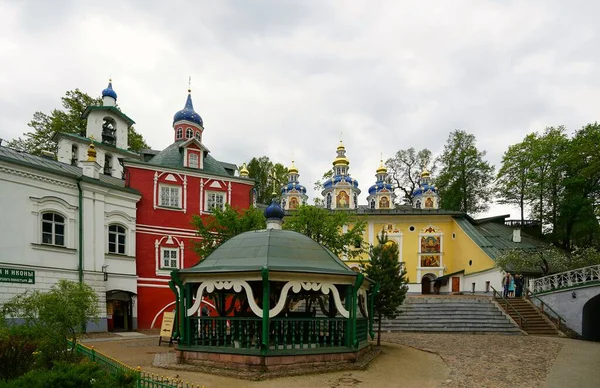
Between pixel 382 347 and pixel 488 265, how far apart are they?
20.1 meters

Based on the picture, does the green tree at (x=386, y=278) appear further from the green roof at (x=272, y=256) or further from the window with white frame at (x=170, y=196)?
the window with white frame at (x=170, y=196)

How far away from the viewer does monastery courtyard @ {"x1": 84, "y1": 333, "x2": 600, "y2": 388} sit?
959 centimetres

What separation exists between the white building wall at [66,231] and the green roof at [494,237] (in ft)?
83.1

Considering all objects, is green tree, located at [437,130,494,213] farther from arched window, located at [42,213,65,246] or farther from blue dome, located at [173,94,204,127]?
arched window, located at [42,213,65,246]

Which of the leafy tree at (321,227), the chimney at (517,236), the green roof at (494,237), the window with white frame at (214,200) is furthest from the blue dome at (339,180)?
the leafy tree at (321,227)

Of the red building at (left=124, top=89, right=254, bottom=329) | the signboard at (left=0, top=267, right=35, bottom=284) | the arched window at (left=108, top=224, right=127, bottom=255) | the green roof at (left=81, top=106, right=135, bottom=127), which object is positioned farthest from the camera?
the green roof at (left=81, top=106, right=135, bottom=127)

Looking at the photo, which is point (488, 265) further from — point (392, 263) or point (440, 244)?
point (392, 263)

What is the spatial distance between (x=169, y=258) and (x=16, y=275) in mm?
8218

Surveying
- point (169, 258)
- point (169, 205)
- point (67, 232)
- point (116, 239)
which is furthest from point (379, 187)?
point (67, 232)

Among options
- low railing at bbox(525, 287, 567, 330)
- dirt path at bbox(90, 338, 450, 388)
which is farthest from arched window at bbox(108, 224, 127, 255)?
low railing at bbox(525, 287, 567, 330)

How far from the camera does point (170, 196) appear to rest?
2561 cm

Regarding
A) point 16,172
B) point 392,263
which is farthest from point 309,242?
point 16,172

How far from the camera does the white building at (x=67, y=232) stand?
59.1ft

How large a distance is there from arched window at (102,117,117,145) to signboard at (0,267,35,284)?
53.1 ft
